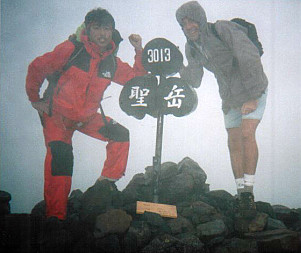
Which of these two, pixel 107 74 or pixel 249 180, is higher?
pixel 107 74

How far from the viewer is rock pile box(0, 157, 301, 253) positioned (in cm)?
274

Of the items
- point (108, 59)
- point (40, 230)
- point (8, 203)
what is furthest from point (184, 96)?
point (8, 203)

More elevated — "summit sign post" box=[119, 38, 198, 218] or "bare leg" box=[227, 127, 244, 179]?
"summit sign post" box=[119, 38, 198, 218]

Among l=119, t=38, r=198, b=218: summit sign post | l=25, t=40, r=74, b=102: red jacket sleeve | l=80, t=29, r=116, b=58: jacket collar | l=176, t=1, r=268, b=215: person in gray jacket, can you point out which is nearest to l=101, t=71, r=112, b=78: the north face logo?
l=80, t=29, r=116, b=58: jacket collar

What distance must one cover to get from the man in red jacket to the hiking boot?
67.4 inches

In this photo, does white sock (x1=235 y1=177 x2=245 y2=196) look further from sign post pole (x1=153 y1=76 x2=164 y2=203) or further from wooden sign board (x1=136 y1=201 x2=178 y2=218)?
sign post pole (x1=153 y1=76 x2=164 y2=203)

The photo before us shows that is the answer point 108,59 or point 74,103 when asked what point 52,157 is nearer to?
point 74,103

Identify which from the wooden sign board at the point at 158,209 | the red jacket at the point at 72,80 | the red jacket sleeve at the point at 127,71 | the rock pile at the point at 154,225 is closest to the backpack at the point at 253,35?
the red jacket sleeve at the point at 127,71

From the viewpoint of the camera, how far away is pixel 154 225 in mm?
3020

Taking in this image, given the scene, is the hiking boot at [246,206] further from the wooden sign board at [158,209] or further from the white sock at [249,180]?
the wooden sign board at [158,209]

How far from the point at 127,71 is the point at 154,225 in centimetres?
244

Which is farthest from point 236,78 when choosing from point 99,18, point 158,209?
point 99,18

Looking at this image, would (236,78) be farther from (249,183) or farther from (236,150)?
(249,183)

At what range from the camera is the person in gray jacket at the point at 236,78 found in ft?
10.9
